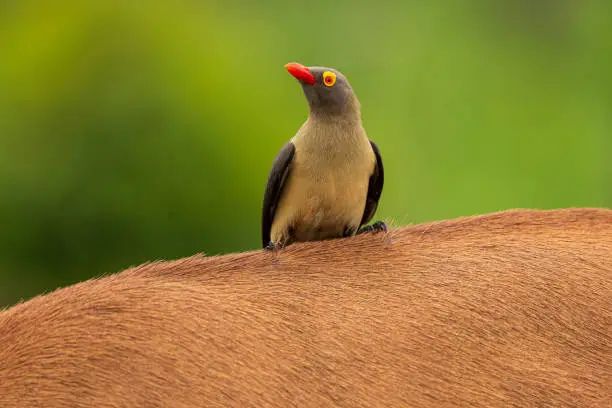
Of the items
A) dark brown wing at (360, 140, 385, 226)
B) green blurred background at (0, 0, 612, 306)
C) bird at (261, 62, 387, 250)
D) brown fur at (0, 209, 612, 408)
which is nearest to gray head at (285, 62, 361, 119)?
bird at (261, 62, 387, 250)

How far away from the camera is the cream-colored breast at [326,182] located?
1.52 meters

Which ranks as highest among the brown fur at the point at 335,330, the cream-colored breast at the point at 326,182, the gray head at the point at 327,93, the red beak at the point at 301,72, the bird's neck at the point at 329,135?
the red beak at the point at 301,72

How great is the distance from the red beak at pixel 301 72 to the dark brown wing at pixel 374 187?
0.24m

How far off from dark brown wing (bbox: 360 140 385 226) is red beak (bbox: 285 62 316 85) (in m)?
0.24

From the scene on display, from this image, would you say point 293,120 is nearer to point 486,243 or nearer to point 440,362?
point 486,243

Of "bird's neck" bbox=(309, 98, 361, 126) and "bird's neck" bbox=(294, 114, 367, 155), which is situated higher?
"bird's neck" bbox=(309, 98, 361, 126)

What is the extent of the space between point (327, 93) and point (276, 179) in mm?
197

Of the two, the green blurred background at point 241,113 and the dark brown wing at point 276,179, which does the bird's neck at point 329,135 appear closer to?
the dark brown wing at point 276,179

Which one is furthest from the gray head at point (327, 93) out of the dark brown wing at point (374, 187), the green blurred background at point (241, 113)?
the green blurred background at point (241, 113)

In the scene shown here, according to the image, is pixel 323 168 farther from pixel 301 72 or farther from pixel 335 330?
pixel 335 330

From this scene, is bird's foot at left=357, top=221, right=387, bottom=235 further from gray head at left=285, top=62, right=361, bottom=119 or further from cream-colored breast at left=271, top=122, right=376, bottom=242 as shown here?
gray head at left=285, top=62, right=361, bottom=119

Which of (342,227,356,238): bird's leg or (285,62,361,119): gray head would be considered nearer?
(285,62,361,119): gray head

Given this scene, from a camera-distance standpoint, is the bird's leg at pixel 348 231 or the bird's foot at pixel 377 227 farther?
the bird's leg at pixel 348 231

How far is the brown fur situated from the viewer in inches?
41.0
